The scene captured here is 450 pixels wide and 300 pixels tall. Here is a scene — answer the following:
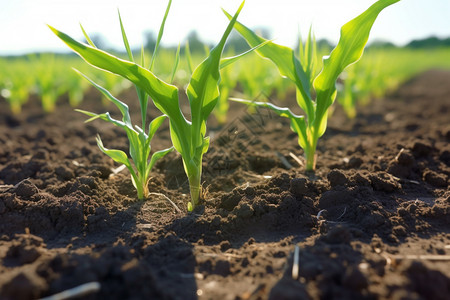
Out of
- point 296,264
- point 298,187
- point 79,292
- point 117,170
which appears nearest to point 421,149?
point 298,187

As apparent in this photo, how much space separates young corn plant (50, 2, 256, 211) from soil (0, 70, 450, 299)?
12.9 inches

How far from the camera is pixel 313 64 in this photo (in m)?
2.58

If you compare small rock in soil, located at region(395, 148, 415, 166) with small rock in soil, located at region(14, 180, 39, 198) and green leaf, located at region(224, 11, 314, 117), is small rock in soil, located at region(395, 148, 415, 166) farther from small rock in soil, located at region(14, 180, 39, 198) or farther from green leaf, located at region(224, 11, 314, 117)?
small rock in soil, located at region(14, 180, 39, 198)

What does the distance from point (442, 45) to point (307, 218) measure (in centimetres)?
5778

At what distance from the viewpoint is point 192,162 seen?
2004 mm

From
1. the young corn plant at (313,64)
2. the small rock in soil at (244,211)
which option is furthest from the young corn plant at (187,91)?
the young corn plant at (313,64)

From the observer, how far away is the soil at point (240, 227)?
130cm

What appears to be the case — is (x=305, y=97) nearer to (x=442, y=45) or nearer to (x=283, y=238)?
(x=283, y=238)

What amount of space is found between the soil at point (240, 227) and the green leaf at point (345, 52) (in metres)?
0.55

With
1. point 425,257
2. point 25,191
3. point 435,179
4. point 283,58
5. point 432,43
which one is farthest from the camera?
point 432,43

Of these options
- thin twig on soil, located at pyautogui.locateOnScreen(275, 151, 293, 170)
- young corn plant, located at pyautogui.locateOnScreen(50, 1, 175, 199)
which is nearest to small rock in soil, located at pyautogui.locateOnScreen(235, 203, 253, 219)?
young corn plant, located at pyautogui.locateOnScreen(50, 1, 175, 199)

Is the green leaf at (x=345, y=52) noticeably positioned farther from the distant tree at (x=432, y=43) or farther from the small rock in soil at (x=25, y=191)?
the distant tree at (x=432, y=43)

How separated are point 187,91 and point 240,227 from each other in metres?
0.75

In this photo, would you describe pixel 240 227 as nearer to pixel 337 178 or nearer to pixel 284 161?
pixel 337 178
